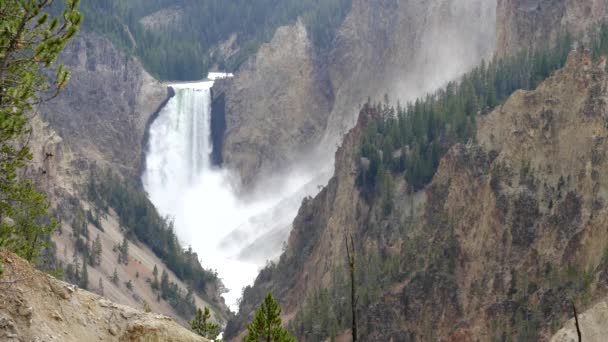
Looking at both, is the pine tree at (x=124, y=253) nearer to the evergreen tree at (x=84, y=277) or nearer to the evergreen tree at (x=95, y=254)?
the evergreen tree at (x=95, y=254)

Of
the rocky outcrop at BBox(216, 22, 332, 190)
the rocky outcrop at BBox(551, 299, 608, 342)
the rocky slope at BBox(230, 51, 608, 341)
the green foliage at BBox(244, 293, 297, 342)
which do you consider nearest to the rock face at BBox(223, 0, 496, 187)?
the rocky outcrop at BBox(216, 22, 332, 190)

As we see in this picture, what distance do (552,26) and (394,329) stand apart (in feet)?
176

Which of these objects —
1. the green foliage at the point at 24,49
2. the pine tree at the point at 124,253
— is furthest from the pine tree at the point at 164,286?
the green foliage at the point at 24,49

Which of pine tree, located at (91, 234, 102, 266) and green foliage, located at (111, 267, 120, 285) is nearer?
green foliage, located at (111, 267, 120, 285)

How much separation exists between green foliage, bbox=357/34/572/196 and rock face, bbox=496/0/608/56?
4.76 metres

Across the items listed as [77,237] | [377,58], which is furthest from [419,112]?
[377,58]

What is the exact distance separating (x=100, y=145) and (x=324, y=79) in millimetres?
40817

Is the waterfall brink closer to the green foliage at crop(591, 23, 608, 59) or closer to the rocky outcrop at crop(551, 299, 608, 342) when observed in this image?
the green foliage at crop(591, 23, 608, 59)

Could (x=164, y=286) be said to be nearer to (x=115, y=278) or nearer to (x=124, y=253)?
(x=124, y=253)

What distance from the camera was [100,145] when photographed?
164m

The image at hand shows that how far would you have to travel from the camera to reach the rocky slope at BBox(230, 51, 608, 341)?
6469cm

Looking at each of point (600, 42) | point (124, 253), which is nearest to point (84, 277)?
point (124, 253)

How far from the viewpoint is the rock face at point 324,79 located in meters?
163

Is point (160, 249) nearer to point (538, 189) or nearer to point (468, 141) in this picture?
point (468, 141)
